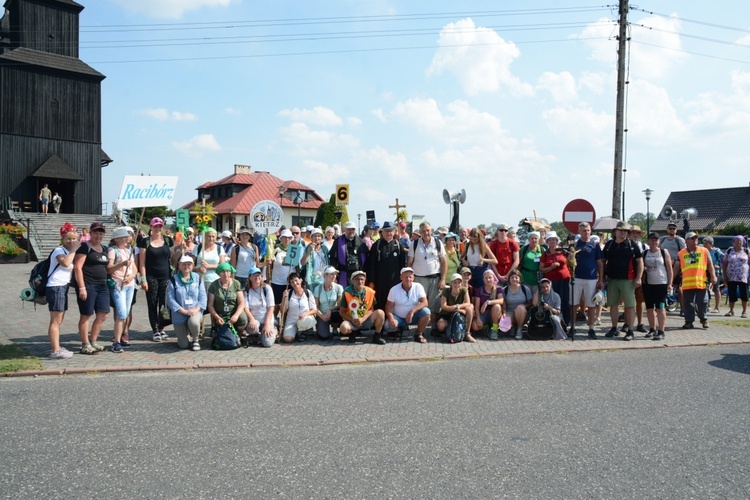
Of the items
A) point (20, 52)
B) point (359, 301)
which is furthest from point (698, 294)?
point (20, 52)

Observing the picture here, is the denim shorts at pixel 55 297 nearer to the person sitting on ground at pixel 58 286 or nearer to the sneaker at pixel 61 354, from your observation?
the person sitting on ground at pixel 58 286

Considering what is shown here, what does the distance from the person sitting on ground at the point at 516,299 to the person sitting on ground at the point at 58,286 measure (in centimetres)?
697

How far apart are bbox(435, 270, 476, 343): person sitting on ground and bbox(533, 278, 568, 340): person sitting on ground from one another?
1266 mm

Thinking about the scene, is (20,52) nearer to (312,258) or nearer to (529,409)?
(312,258)

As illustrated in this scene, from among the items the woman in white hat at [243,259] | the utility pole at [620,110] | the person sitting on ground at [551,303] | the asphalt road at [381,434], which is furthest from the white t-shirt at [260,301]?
the utility pole at [620,110]

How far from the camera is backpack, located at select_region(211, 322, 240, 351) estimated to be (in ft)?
29.6

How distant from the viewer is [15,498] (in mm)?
3795

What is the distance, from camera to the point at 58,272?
8242mm

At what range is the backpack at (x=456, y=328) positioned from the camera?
9883mm

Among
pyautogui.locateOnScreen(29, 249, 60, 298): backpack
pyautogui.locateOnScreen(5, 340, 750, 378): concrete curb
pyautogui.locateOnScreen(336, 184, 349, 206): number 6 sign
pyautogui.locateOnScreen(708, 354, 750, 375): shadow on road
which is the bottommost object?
pyautogui.locateOnScreen(5, 340, 750, 378): concrete curb

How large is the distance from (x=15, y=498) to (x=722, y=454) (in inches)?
201

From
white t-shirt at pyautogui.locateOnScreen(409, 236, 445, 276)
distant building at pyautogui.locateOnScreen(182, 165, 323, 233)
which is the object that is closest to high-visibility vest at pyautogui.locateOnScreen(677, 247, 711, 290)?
white t-shirt at pyautogui.locateOnScreen(409, 236, 445, 276)

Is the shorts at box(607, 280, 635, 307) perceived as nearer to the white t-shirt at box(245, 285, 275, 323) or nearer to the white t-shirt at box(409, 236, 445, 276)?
the white t-shirt at box(409, 236, 445, 276)

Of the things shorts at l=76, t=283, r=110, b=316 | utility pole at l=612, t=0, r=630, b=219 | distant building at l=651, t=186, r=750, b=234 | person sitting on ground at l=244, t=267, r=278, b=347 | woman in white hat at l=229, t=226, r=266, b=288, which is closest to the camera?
shorts at l=76, t=283, r=110, b=316
